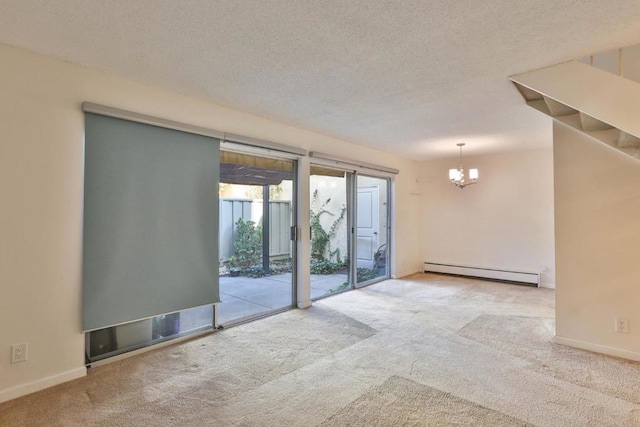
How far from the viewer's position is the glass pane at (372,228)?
5.72 m

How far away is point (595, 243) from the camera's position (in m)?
2.93

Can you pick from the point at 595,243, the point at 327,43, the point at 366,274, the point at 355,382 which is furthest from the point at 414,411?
the point at 366,274

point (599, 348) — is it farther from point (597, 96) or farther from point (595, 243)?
point (597, 96)


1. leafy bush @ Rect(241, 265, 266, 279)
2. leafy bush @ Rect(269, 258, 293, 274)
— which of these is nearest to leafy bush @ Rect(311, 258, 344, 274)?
leafy bush @ Rect(269, 258, 293, 274)

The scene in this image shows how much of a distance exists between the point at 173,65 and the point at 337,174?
3.04 meters

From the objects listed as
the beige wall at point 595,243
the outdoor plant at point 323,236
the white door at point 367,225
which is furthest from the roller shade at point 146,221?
the beige wall at point 595,243

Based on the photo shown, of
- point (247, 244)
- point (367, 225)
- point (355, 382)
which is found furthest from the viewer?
point (367, 225)

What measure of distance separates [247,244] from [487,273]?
184 inches

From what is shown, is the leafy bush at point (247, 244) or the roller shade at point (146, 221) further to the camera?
the leafy bush at point (247, 244)

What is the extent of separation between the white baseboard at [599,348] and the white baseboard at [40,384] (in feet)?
13.8

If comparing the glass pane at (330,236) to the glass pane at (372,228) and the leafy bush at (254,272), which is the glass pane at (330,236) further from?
the leafy bush at (254,272)

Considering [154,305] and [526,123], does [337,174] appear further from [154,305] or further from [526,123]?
[154,305]

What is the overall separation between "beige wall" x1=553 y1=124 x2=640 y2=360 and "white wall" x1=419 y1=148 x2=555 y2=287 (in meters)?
2.82

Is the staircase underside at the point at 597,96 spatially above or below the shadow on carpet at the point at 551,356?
above
